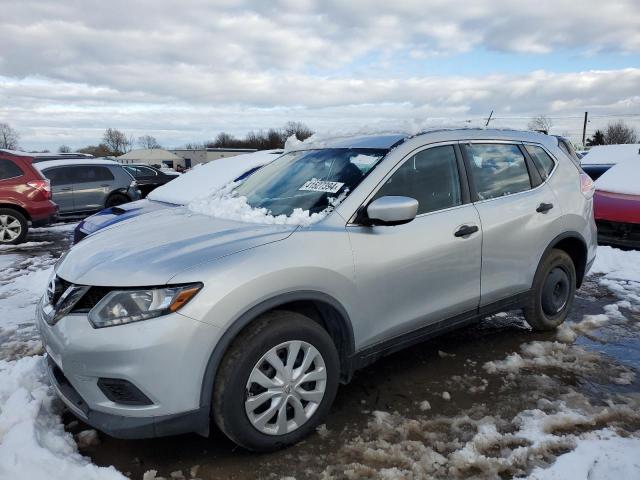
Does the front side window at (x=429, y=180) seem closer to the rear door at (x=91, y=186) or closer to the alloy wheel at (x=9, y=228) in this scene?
the alloy wheel at (x=9, y=228)

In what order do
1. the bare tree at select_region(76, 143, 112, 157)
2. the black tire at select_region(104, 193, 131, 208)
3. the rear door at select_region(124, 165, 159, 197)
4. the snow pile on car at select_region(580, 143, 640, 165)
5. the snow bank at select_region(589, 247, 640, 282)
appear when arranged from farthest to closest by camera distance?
1. the bare tree at select_region(76, 143, 112, 157)
2. the rear door at select_region(124, 165, 159, 197)
3. the black tire at select_region(104, 193, 131, 208)
4. the snow pile on car at select_region(580, 143, 640, 165)
5. the snow bank at select_region(589, 247, 640, 282)

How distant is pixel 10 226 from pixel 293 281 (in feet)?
29.9

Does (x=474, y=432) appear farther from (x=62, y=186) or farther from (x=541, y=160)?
(x=62, y=186)

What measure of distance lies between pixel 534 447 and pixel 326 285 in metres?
1.44

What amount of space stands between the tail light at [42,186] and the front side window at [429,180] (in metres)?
8.86

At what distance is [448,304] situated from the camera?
3.51 metres

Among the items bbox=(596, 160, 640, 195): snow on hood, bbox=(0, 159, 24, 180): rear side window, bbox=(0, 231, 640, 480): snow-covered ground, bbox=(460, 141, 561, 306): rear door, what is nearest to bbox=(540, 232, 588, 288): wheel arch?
bbox=(460, 141, 561, 306): rear door

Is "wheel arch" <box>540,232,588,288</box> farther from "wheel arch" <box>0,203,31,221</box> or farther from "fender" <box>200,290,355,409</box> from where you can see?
"wheel arch" <box>0,203,31,221</box>

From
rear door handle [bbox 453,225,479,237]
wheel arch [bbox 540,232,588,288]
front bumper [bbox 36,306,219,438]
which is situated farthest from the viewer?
wheel arch [bbox 540,232,588,288]

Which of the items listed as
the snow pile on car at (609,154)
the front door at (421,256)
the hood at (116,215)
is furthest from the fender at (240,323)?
the snow pile on car at (609,154)

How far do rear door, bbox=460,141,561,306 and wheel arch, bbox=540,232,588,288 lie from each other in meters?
0.25

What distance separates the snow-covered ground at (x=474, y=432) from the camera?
2.61 m

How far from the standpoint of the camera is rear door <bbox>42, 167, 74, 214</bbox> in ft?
39.5

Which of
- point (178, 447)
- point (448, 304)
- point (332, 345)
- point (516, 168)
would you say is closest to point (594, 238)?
point (516, 168)
